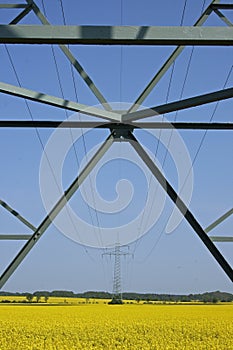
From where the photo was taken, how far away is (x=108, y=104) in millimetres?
10156

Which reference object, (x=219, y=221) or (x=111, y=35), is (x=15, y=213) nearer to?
(x=219, y=221)

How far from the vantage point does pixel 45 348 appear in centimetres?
1181

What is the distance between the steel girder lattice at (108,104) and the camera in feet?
13.9

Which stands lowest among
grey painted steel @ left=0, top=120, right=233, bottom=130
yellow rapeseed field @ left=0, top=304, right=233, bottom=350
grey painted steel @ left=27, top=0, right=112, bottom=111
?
yellow rapeseed field @ left=0, top=304, right=233, bottom=350

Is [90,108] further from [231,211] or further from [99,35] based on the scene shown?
[99,35]

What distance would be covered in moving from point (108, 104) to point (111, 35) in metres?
5.95

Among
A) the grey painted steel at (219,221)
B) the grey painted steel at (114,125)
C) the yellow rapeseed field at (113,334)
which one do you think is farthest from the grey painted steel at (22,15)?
the yellow rapeseed field at (113,334)

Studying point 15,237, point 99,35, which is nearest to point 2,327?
point 15,237

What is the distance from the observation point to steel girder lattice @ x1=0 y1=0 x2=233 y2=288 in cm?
424

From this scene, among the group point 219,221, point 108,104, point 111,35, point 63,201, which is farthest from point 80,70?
point 111,35

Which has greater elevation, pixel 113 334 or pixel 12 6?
pixel 12 6

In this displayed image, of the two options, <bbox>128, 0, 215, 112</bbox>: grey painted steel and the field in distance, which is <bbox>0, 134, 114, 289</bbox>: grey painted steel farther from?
the field in distance

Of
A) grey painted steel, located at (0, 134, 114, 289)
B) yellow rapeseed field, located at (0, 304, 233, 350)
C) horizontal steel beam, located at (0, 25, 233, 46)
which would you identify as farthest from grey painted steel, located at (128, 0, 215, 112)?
horizontal steel beam, located at (0, 25, 233, 46)

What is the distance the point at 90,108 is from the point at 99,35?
4.86m
